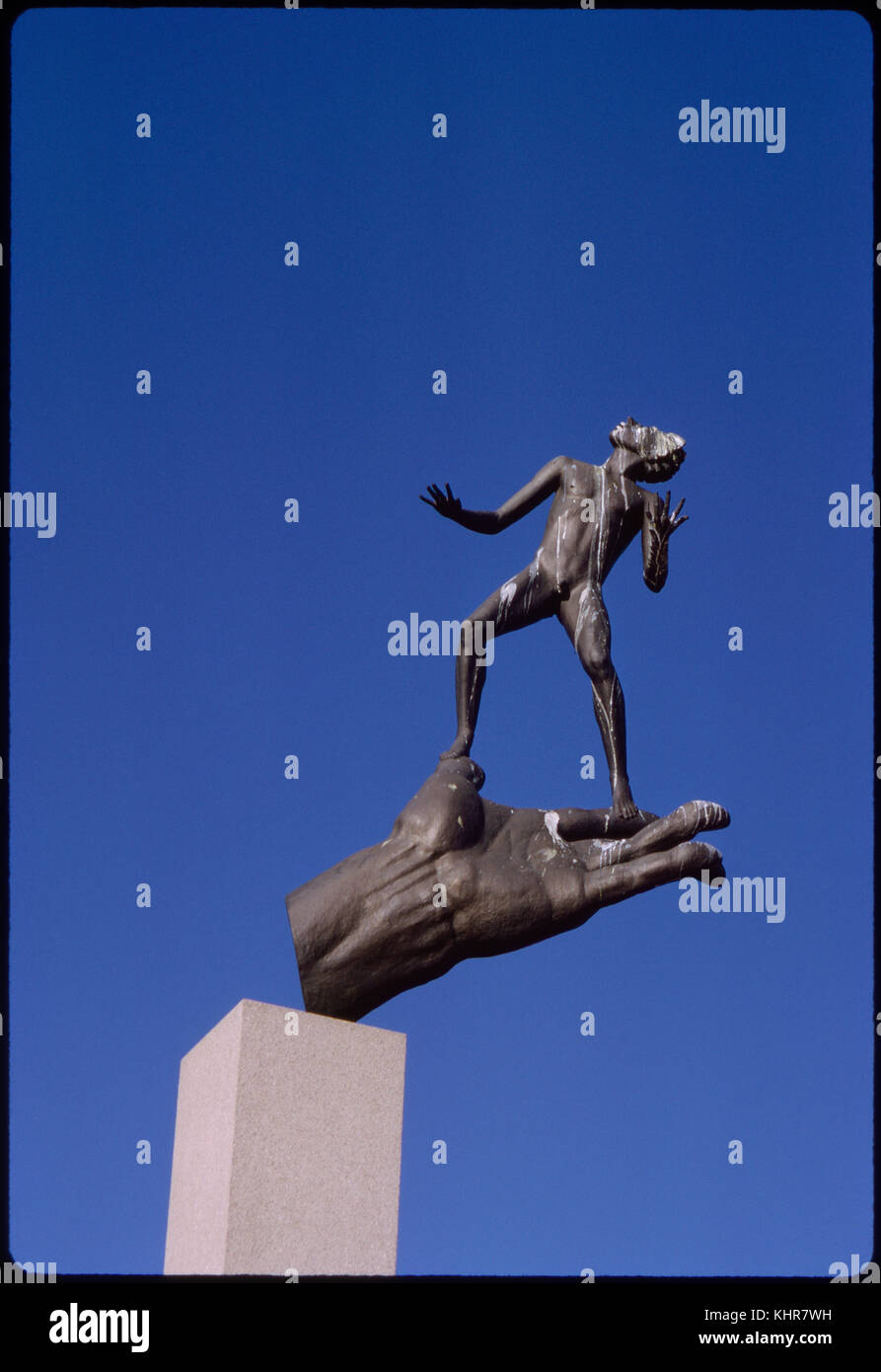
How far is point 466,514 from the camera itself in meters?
10.3

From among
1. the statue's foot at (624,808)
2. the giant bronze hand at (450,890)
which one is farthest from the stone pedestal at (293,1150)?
the statue's foot at (624,808)

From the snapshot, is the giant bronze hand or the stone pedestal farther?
the giant bronze hand

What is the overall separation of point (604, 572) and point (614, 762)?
3.62 ft

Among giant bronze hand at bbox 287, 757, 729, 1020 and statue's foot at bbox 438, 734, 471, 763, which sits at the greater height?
statue's foot at bbox 438, 734, 471, 763

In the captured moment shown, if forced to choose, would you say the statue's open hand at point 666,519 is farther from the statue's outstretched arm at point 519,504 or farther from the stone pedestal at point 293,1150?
the stone pedestal at point 293,1150

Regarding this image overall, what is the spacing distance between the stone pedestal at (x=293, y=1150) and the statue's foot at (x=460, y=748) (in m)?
1.54

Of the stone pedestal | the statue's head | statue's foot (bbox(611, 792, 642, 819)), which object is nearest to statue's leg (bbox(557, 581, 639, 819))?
statue's foot (bbox(611, 792, 642, 819))

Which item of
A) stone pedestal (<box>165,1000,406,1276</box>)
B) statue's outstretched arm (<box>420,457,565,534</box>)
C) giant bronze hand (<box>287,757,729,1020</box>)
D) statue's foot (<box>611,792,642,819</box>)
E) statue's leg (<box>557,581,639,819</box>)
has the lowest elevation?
stone pedestal (<box>165,1000,406,1276</box>)

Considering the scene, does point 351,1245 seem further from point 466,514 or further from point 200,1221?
point 466,514

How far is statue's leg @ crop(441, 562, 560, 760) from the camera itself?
10086 millimetres

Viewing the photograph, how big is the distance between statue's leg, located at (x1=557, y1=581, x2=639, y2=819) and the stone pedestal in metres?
1.78

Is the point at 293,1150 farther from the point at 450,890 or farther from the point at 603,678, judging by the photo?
the point at 603,678

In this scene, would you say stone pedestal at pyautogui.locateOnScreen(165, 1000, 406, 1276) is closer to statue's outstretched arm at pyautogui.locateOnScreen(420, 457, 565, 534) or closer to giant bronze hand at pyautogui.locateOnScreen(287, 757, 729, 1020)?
giant bronze hand at pyautogui.locateOnScreen(287, 757, 729, 1020)
